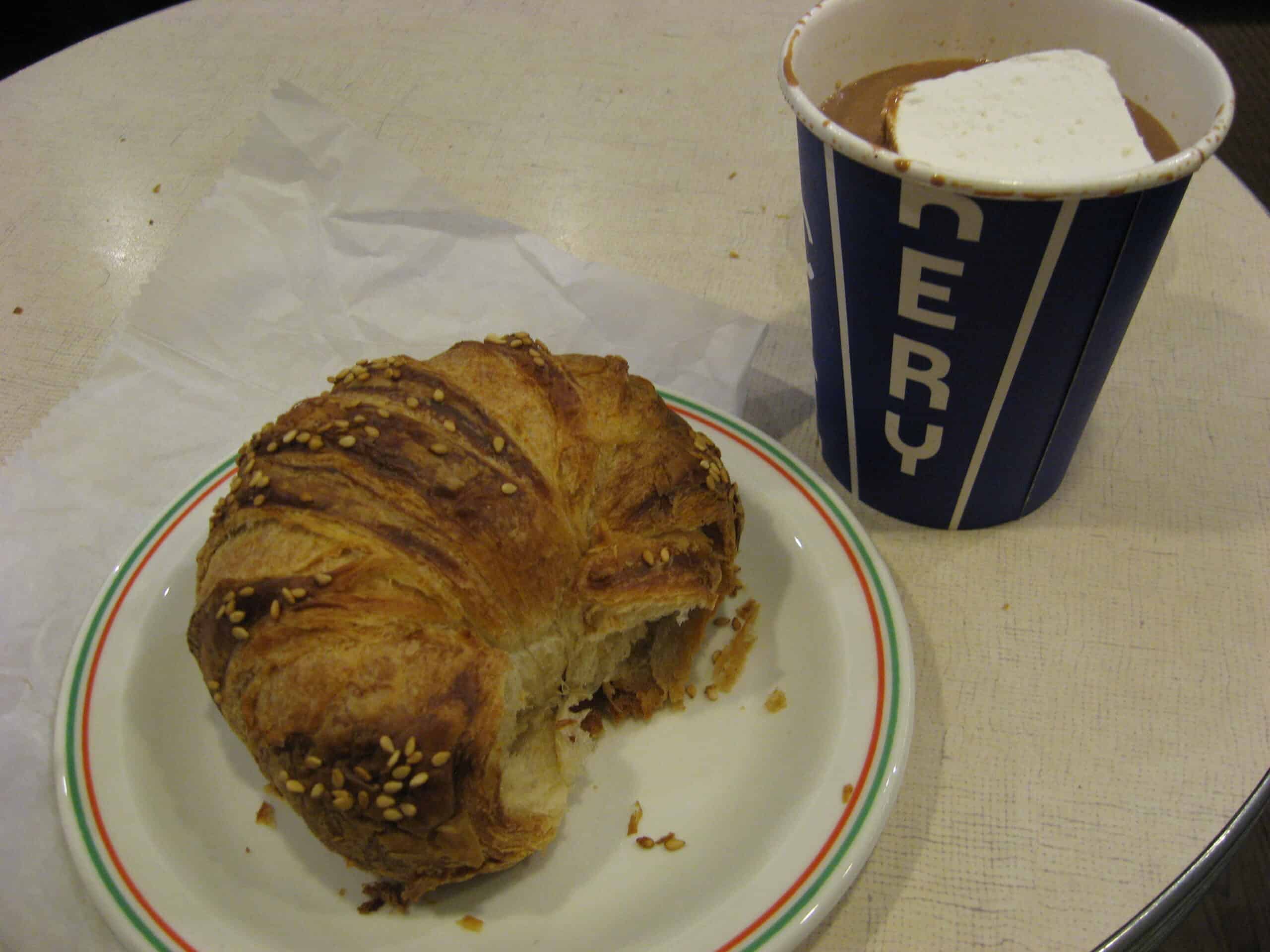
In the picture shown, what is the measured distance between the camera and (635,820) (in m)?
0.92

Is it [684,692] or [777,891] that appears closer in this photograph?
[777,891]

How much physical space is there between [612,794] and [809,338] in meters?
0.74

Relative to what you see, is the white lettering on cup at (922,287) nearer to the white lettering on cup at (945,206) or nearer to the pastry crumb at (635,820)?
the white lettering on cup at (945,206)

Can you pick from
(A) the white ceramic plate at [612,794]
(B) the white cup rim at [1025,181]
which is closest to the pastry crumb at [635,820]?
(A) the white ceramic plate at [612,794]

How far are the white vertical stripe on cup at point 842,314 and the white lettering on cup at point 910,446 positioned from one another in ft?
0.16

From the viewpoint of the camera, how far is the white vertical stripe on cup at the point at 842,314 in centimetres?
90

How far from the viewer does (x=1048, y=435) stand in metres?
1.04

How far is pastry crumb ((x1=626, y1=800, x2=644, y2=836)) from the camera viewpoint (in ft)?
3.01

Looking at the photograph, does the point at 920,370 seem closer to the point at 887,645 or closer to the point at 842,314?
the point at 842,314

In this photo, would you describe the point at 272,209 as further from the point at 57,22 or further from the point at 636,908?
the point at 57,22

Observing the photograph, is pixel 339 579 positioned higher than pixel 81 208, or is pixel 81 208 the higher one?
pixel 339 579

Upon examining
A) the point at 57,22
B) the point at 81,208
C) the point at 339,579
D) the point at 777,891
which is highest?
the point at 339,579

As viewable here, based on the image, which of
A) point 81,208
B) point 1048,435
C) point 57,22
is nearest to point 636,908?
point 1048,435

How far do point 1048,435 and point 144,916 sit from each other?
3.14ft
